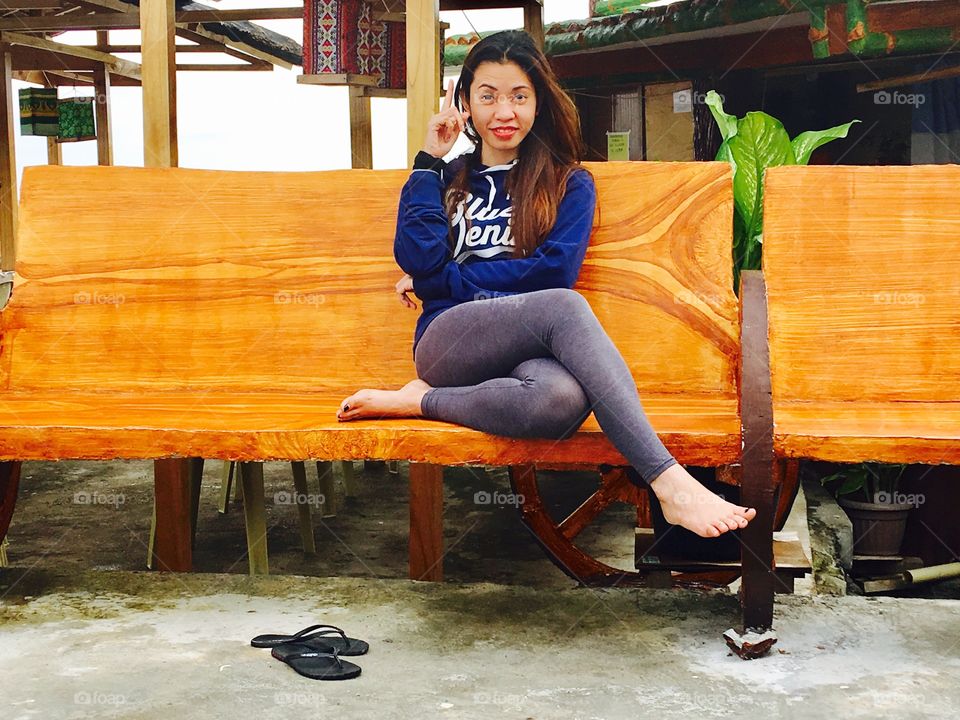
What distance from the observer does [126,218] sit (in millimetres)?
3002

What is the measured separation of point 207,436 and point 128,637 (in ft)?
1.50

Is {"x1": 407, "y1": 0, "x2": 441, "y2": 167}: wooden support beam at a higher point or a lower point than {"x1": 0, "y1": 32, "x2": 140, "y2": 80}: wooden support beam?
lower

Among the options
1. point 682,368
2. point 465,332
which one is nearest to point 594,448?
point 465,332

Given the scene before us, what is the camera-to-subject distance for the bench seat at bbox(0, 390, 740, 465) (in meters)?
2.24

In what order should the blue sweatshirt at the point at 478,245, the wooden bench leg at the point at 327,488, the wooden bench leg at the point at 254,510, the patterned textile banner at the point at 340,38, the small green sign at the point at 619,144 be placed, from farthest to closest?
the small green sign at the point at 619,144 → the wooden bench leg at the point at 327,488 → the patterned textile banner at the point at 340,38 → the wooden bench leg at the point at 254,510 → the blue sweatshirt at the point at 478,245

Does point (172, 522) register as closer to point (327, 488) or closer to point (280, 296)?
point (280, 296)
